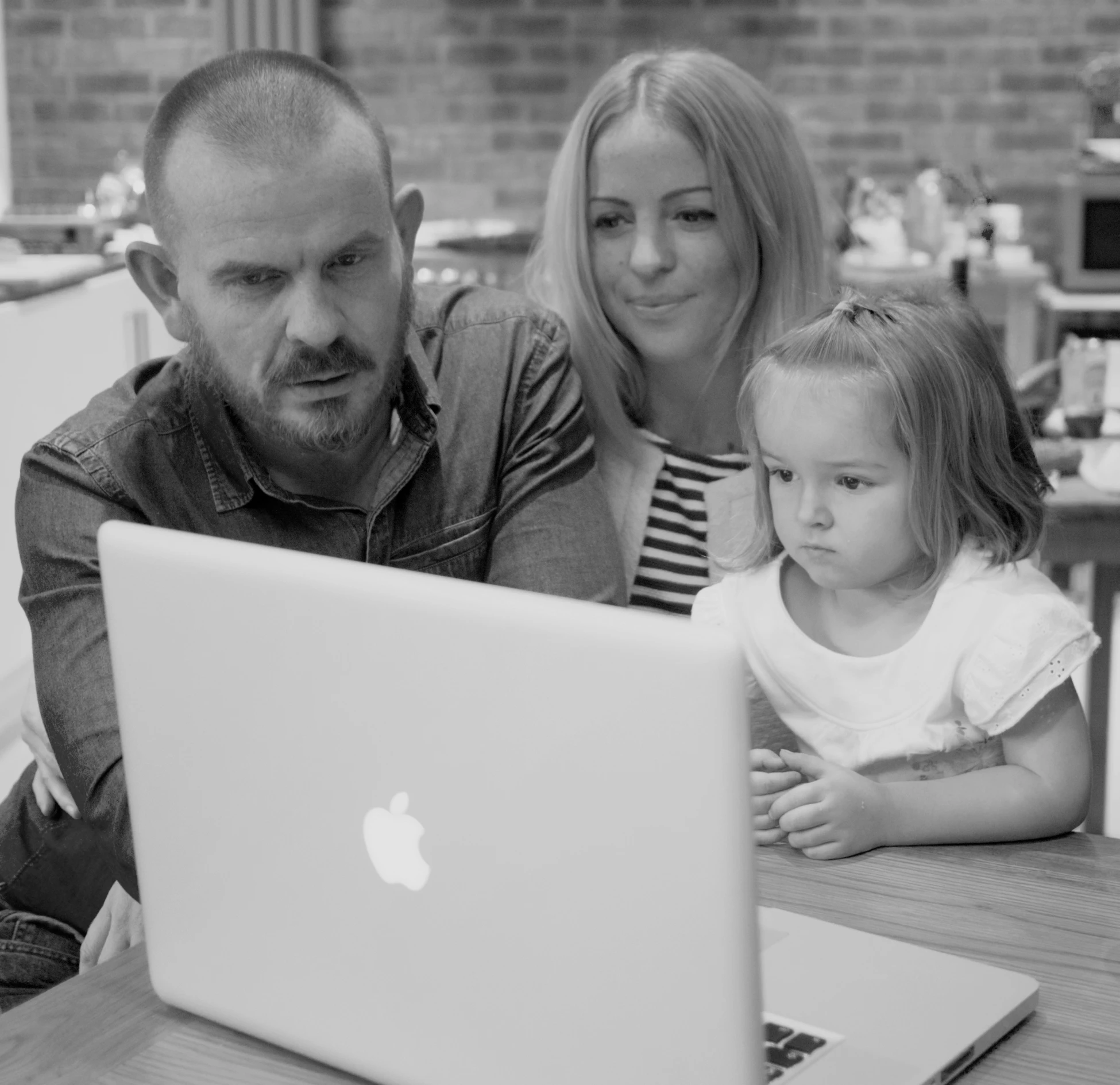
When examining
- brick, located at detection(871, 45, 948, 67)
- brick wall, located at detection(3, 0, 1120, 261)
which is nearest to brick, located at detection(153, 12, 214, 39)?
brick wall, located at detection(3, 0, 1120, 261)

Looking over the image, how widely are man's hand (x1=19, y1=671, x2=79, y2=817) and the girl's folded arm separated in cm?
73

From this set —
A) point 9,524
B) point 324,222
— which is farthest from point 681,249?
point 9,524

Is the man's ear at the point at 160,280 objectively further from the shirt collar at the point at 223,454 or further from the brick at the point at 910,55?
the brick at the point at 910,55

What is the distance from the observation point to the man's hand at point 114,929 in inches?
52.2

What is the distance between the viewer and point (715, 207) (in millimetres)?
1691

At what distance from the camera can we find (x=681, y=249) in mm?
1704

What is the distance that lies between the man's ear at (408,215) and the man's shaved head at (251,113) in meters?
0.07

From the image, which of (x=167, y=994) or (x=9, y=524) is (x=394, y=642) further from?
(x=9, y=524)

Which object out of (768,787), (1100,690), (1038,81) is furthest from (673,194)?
(1038,81)

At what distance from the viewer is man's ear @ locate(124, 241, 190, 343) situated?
142cm

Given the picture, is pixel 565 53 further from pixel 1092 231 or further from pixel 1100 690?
pixel 1100 690

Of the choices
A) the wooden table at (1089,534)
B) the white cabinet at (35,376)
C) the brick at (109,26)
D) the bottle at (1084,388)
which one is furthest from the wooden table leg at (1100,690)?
the brick at (109,26)

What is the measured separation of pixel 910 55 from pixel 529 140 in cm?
131

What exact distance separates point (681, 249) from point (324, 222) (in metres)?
0.52
